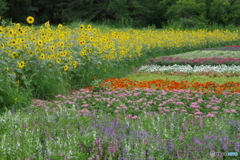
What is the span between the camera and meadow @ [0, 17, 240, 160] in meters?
3.66

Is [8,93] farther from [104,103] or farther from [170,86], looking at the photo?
[170,86]

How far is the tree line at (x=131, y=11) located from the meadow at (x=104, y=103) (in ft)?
57.9

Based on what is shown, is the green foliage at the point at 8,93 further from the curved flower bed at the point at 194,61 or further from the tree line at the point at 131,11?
the tree line at the point at 131,11

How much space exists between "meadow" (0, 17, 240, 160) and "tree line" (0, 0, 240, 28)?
17649 millimetres

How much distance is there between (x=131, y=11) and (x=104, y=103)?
100 feet

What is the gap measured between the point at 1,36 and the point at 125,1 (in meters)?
28.2

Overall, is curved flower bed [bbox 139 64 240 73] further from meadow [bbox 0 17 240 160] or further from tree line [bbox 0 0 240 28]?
tree line [bbox 0 0 240 28]

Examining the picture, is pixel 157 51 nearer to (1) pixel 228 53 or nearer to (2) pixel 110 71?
(1) pixel 228 53

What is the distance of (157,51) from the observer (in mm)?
17500

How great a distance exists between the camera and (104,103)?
7000 mm

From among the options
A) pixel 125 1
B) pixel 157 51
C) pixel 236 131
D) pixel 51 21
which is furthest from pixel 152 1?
pixel 236 131

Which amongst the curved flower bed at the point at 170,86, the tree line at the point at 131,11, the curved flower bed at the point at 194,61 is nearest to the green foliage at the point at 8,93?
the curved flower bed at the point at 170,86

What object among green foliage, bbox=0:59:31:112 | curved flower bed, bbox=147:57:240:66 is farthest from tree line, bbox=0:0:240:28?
green foliage, bbox=0:59:31:112

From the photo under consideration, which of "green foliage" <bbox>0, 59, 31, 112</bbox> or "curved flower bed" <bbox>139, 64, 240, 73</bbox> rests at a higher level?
"green foliage" <bbox>0, 59, 31, 112</bbox>
